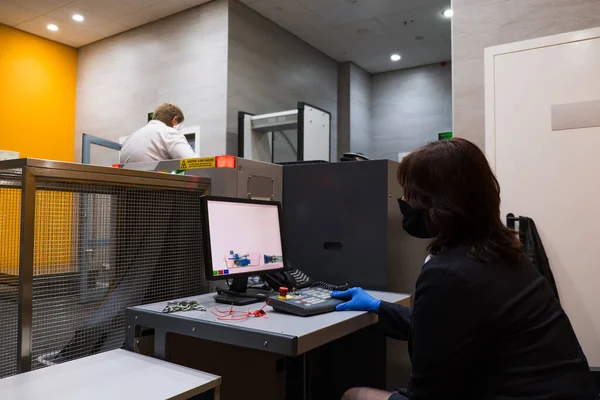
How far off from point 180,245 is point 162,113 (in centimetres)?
177

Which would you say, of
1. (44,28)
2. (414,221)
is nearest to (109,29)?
(44,28)

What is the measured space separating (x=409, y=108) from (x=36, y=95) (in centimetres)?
442

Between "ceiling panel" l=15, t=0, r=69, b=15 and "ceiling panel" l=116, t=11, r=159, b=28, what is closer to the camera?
"ceiling panel" l=15, t=0, r=69, b=15

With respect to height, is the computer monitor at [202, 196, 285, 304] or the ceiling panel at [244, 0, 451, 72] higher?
the ceiling panel at [244, 0, 451, 72]

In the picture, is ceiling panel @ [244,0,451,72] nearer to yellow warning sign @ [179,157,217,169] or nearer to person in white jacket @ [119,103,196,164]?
person in white jacket @ [119,103,196,164]

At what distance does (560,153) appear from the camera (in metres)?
2.20

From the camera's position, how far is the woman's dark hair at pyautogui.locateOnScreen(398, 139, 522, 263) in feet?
3.36

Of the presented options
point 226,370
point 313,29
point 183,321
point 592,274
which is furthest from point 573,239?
point 313,29

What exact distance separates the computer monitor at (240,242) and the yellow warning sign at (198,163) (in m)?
0.26

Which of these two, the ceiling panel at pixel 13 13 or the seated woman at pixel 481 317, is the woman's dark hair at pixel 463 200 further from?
the ceiling panel at pixel 13 13

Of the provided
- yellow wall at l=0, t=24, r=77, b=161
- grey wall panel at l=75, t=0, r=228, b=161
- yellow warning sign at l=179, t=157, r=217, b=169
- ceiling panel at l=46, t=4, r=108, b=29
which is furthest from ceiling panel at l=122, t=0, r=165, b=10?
yellow warning sign at l=179, t=157, r=217, b=169

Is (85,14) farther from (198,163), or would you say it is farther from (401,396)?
(401,396)

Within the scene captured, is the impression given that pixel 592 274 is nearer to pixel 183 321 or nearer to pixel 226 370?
pixel 226 370

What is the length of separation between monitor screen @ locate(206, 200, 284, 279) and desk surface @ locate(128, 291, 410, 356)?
0.49 ft
